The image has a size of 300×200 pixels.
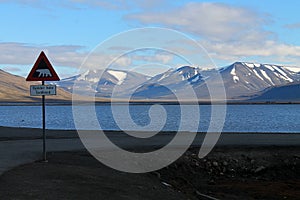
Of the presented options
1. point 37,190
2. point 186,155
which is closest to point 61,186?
point 37,190

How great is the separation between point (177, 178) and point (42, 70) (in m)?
6.61

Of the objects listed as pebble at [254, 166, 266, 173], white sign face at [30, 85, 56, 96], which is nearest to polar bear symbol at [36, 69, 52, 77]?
white sign face at [30, 85, 56, 96]

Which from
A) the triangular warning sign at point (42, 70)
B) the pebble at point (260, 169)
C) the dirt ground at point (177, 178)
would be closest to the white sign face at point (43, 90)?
the triangular warning sign at point (42, 70)

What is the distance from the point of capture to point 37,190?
11883 millimetres

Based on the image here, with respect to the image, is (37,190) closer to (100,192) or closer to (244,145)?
(100,192)

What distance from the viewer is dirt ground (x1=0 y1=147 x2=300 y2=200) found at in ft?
41.0

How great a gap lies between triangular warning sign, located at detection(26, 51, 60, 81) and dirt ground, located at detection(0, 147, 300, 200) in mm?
2863

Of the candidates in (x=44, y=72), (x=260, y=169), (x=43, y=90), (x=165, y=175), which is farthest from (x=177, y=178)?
(x=44, y=72)

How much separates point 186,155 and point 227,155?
82.3 inches

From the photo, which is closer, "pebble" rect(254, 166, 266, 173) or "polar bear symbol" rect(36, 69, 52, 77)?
"polar bear symbol" rect(36, 69, 52, 77)

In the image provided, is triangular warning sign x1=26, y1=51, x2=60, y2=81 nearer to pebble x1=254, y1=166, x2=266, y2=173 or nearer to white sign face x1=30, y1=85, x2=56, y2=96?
white sign face x1=30, y1=85, x2=56, y2=96

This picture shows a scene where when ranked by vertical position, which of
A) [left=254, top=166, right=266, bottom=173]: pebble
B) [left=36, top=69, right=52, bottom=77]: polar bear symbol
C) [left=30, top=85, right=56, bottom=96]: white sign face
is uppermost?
[left=36, top=69, right=52, bottom=77]: polar bear symbol

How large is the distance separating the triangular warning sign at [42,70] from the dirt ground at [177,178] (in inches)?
113

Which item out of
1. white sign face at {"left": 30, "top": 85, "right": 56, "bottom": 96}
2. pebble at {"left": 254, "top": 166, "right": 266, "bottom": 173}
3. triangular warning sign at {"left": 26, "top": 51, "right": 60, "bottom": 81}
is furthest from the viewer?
pebble at {"left": 254, "top": 166, "right": 266, "bottom": 173}
